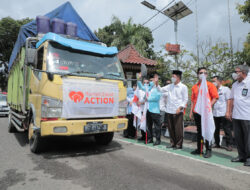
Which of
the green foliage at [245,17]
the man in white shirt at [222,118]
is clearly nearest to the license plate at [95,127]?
the man in white shirt at [222,118]

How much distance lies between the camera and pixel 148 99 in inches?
232

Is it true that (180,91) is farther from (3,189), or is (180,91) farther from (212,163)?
(3,189)

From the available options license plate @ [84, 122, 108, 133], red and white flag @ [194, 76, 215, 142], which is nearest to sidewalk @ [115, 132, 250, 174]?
red and white flag @ [194, 76, 215, 142]

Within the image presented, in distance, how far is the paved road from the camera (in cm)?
303

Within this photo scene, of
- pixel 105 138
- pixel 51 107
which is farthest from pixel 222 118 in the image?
pixel 51 107

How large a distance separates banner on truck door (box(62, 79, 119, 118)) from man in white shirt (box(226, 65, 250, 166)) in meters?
2.52

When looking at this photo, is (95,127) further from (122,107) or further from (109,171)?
(109,171)

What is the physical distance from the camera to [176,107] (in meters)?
5.18

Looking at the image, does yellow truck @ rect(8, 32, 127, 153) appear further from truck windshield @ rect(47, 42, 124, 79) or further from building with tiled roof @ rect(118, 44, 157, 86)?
building with tiled roof @ rect(118, 44, 157, 86)

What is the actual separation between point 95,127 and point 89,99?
0.60 metres

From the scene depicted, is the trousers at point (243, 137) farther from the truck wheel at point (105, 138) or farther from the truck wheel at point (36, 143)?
the truck wheel at point (36, 143)

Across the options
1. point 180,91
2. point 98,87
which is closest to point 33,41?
point 98,87

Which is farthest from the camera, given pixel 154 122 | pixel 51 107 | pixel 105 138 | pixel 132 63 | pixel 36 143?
pixel 132 63

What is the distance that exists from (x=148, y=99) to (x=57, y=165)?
3019mm
